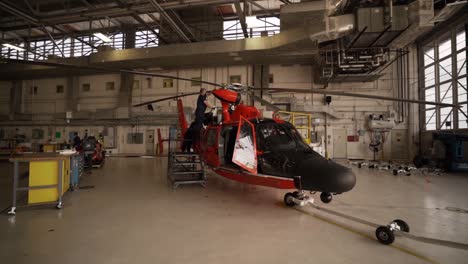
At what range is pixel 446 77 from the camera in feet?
35.1

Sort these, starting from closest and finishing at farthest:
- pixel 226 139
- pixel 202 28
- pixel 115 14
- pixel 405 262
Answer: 1. pixel 405 262
2. pixel 226 139
3. pixel 115 14
4. pixel 202 28

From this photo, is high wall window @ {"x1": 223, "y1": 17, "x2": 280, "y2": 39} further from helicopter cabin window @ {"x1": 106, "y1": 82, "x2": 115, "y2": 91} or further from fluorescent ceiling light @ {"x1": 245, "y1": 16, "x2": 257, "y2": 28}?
helicopter cabin window @ {"x1": 106, "y1": 82, "x2": 115, "y2": 91}

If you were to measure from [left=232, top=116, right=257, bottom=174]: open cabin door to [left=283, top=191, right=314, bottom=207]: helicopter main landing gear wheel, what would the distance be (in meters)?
0.81

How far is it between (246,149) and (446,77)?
12327 mm

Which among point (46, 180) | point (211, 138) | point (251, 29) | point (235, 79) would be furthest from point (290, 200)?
point (251, 29)

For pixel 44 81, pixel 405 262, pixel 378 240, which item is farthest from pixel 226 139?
pixel 44 81

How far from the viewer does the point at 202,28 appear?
14266mm

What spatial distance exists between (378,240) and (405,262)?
459 millimetres

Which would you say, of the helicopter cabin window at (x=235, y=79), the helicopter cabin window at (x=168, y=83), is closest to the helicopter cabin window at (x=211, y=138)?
the helicopter cabin window at (x=235, y=79)

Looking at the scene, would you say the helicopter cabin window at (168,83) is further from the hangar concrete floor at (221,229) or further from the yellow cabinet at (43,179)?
the yellow cabinet at (43,179)

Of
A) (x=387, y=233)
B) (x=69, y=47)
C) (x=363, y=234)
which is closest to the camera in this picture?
(x=387, y=233)

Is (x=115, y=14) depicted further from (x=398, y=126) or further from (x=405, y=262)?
(x=398, y=126)

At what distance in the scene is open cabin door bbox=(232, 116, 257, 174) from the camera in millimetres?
4047

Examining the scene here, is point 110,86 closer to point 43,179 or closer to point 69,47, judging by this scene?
point 69,47
